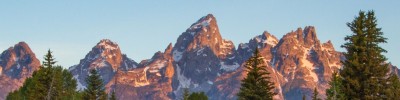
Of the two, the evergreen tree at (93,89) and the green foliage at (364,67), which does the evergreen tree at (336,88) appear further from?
the evergreen tree at (93,89)

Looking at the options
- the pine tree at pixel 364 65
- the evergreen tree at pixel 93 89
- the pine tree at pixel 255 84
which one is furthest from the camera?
the evergreen tree at pixel 93 89

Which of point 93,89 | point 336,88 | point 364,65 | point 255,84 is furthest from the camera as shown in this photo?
point 93,89

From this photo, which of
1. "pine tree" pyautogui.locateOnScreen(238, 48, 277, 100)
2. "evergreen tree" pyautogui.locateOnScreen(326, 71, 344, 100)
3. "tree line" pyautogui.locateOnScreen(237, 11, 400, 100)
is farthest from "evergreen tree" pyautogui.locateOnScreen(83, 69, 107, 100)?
"tree line" pyautogui.locateOnScreen(237, 11, 400, 100)

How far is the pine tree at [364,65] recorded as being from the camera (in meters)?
45.4

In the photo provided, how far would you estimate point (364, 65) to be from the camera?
4569 centimetres

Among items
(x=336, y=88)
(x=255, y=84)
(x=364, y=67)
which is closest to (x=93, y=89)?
(x=255, y=84)

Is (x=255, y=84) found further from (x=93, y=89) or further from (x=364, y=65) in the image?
(x=93, y=89)

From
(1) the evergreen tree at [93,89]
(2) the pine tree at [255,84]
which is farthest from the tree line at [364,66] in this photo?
(1) the evergreen tree at [93,89]

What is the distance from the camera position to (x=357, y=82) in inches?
1769

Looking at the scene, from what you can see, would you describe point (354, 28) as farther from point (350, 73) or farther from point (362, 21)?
point (350, 73)

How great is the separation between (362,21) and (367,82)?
524 centimetres

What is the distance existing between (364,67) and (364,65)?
Result: 0.50ft

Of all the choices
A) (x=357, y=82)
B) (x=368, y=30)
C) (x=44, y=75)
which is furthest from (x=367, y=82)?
(x=44, y=75)

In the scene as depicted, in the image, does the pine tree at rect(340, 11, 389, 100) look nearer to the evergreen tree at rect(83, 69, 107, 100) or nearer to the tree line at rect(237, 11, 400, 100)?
the tree line at rect(237, 11, 400, 100)
